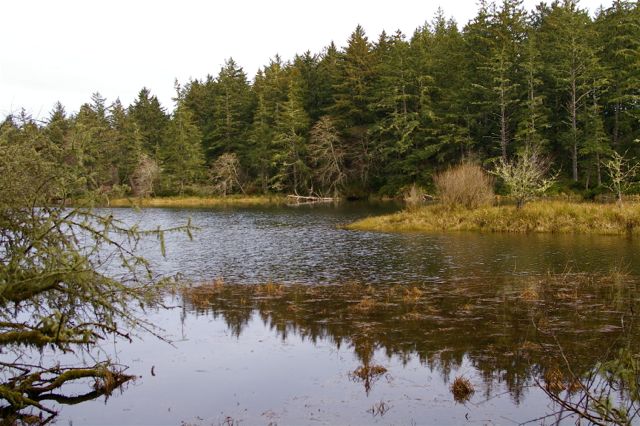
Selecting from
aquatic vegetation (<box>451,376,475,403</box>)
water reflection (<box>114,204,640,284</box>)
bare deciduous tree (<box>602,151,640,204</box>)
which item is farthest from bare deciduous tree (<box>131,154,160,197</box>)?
aquatic vegetation (<box>451,376,475,403</box>)

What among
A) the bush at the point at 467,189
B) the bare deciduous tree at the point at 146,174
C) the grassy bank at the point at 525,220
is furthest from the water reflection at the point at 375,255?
the bare deciduous tree at the point at 146,174

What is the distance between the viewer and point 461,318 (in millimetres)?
12883

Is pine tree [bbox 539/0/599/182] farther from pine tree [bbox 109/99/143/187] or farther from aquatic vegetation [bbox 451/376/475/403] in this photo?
pine tree [bbox 109/99/143/187]

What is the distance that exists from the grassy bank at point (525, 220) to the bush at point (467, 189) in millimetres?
849

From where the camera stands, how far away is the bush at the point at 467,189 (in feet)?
114

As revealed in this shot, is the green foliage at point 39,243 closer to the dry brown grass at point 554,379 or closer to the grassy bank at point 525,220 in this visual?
the dry brown grass at point 554,379

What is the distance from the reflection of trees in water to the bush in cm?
1769

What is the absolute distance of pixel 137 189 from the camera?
73.6 meters

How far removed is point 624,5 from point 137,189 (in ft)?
196

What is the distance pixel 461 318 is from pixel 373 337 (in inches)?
100

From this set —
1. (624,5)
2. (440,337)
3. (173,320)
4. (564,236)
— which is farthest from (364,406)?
(624,5)

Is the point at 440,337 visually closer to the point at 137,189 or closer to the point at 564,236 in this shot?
the point at 564,236

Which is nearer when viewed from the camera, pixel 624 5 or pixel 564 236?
pixel 564 236

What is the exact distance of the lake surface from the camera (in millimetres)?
8305
